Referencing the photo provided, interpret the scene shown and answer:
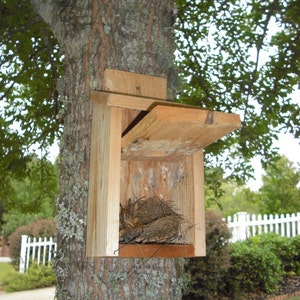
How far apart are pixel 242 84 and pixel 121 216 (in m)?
2.87

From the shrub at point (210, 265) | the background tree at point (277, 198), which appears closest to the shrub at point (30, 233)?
the shrub at point (210, 265)

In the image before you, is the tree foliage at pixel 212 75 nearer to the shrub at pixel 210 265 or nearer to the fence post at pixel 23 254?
the shrub at pixel 210 265

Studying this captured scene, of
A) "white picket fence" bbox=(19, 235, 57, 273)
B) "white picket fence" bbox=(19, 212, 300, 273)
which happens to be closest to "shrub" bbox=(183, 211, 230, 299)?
"white picket fence" bbox=(19, 212, 300, 273)

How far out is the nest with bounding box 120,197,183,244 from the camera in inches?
72.6

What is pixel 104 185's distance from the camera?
176 centimetres

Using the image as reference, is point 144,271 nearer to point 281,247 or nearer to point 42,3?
point 42,3

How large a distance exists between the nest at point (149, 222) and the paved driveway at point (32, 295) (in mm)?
6728

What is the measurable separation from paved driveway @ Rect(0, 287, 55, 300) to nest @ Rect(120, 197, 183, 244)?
673 cm

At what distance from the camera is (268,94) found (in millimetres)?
4258

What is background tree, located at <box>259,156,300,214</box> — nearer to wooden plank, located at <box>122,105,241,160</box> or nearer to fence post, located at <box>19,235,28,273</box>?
fence post, located at <box>19,235,28,273</box>

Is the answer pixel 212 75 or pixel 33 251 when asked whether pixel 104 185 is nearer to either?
pixel 212 75

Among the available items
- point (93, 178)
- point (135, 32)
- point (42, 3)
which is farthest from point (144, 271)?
point (42, 3)

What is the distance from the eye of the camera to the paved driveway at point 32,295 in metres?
8.24

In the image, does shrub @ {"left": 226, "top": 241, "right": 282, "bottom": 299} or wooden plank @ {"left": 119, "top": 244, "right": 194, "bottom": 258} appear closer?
wooden plank @ {"left": 119, "top": 244, "right": 194, "bottom": 258}
